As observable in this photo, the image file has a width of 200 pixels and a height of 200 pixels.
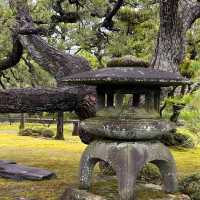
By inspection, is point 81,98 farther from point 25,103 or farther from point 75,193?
point 75,193

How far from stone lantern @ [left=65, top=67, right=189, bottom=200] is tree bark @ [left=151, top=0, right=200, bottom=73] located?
8.24 ft

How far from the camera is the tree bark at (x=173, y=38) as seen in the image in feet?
30.3

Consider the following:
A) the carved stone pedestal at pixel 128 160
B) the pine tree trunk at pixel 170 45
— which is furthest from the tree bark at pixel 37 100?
the carved stone pedestal at pixel 128 160

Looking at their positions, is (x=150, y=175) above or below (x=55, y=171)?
above

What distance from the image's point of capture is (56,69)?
33.1 ft

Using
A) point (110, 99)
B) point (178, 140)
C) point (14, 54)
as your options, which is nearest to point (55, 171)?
point (14, 54)

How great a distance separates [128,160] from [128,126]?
51 cm

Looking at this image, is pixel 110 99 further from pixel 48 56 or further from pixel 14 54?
pixel 14 54

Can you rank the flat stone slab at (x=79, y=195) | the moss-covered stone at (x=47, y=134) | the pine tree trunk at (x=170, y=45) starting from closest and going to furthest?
the flat stone slab at (x=79, y=195) < the pine tree trunk at (x=170, y=45) < the moss-covered stone at (x=47, y=134)

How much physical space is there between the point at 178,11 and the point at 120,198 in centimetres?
462

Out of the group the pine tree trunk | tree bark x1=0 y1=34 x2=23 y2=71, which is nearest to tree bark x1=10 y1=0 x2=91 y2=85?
tree bark x1=0 y1=34 x2=23 y2=71

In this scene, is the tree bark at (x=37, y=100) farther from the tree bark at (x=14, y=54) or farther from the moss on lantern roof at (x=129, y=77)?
the tree bark at (x=14, y=54)

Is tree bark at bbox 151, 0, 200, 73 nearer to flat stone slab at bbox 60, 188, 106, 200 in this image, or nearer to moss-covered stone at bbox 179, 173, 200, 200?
moss-covered stone at bbox 179, 173, 200, 200

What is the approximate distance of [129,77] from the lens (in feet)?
20.6
